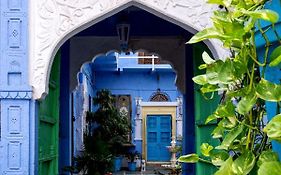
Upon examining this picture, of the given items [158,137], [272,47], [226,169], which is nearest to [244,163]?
[226,169]

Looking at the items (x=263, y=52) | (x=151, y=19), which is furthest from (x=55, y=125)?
(x=263, y=52)

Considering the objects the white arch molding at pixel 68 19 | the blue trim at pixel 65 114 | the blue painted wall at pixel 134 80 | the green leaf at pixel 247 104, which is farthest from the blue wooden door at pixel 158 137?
the green leaf at pixel 247 104

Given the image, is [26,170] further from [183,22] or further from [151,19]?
[151,19]

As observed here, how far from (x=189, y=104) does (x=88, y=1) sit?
2708 millimetres

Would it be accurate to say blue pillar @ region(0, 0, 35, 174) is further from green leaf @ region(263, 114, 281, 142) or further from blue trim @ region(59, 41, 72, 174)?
green leaf @ region(263, 114, 281, 142)

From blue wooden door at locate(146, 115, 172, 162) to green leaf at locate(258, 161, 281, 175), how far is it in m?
15.3

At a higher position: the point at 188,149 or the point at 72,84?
the point at 72,84

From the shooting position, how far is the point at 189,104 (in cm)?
645

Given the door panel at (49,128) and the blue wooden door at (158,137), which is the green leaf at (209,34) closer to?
the door panel at (49,128)

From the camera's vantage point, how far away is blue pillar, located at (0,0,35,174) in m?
3.94

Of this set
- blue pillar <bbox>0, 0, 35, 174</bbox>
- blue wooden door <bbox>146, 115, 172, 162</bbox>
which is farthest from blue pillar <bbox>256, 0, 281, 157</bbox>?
blue wooden door <bbox>146, 115, 172, 162</bbox>

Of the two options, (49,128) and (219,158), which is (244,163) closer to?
(219,158)

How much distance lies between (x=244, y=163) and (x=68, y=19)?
308 cm

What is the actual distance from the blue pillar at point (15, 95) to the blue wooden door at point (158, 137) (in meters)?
12.4
